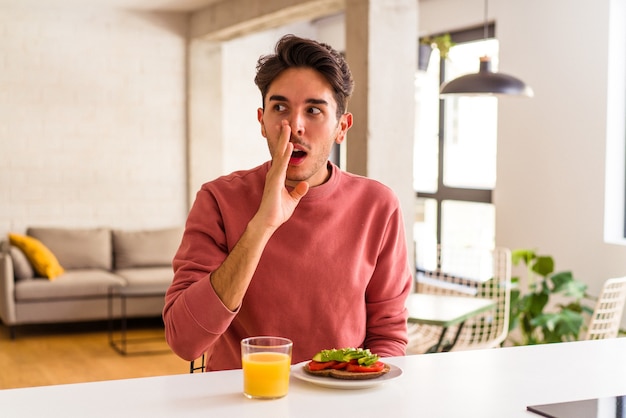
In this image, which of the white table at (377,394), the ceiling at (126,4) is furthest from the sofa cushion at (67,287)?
the white table at (377,394)

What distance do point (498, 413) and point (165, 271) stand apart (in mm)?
5649

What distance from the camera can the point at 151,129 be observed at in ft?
24.2

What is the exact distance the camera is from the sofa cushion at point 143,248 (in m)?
6.86

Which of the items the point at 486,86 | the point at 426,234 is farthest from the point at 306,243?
the point at 426,234

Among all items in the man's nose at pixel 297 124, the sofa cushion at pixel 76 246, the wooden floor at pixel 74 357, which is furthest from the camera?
the sofa cushion at pixel 76 246

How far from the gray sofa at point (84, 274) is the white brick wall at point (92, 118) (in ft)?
1.15

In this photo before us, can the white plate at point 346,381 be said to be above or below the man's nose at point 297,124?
below

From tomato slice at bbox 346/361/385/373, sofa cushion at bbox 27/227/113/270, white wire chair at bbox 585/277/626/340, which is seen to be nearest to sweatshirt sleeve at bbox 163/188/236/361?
tomato slice at bbox 346/361/385/373

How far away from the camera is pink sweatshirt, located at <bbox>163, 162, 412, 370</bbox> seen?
1.70 metres

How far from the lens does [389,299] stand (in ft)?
5.97

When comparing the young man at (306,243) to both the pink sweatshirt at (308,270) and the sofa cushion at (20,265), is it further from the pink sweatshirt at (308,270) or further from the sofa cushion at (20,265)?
the sofa cushion at (20,265)

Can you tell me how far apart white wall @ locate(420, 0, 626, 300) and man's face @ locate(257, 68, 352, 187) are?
359 cm

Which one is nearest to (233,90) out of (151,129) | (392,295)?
(151,129)

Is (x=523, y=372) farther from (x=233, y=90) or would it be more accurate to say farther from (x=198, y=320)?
(x=233, y=90)
